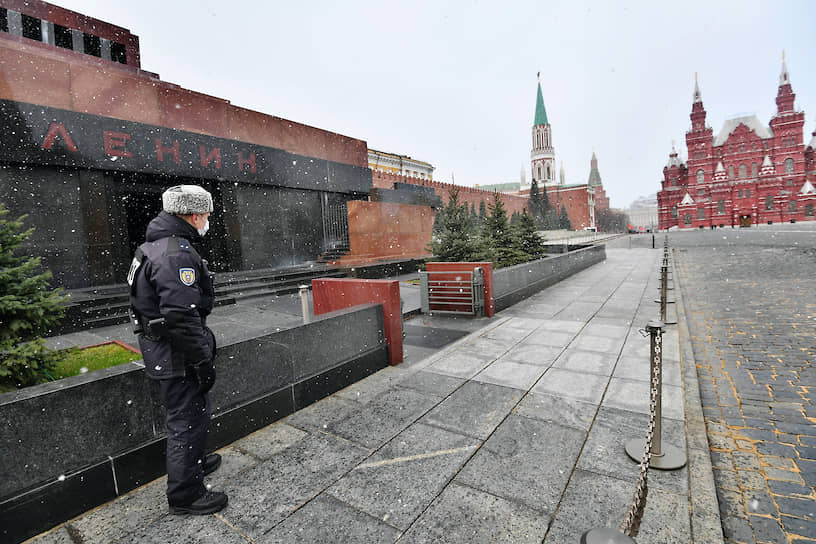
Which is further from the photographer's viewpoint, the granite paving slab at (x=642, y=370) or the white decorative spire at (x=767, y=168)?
the white decorative spire at (x=767, y=168)

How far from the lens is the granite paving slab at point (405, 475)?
2.94 meters

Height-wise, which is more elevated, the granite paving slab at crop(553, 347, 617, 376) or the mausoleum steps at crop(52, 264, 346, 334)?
the mausoleum steps at crop(52, 264, 346, 334)

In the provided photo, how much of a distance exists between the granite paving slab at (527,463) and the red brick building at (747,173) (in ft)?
292

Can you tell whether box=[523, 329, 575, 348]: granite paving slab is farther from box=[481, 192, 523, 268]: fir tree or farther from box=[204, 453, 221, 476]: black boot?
box=[481, 192, 523, 268]: fir tree

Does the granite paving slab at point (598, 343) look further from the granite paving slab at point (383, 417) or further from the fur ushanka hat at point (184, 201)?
the fur ushanka hat at point (184, 201)

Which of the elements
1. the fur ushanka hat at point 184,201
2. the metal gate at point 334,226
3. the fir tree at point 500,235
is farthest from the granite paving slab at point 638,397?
the metal gate at point 334,226

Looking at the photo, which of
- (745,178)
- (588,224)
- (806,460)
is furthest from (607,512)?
(588,224)

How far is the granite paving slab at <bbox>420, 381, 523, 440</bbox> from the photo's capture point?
13.6 feet

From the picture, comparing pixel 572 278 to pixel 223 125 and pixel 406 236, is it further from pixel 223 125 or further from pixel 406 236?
pixel 223 125

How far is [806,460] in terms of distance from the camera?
3.40 metres

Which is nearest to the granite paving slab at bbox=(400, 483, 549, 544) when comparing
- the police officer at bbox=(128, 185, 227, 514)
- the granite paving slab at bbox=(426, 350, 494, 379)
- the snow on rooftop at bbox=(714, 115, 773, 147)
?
the police officer at bbox=(128, 185, 227, 514)

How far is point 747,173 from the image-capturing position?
253 ft

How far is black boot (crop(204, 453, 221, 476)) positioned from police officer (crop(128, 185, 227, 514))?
0.46 metres

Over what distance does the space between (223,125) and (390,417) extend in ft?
49.7
